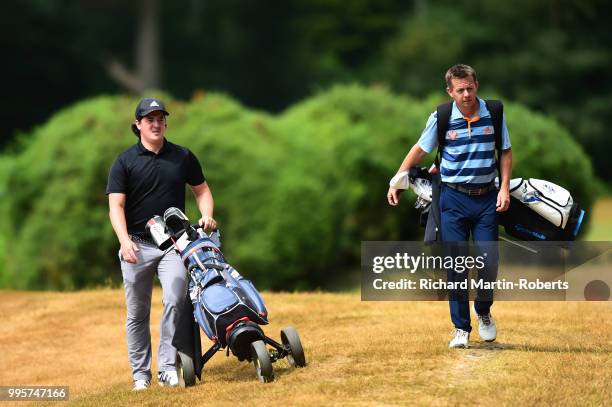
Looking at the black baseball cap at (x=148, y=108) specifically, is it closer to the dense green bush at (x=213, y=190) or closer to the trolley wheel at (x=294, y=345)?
the trolley wheel at (x=294, y=345)

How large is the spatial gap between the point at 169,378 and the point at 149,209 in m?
1.16

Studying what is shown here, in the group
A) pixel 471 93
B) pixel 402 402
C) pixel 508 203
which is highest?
pixel 471 93

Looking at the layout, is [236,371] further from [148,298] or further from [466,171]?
[466,171]

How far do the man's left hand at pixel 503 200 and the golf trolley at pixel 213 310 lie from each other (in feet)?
5.24

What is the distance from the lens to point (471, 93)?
24.5ft

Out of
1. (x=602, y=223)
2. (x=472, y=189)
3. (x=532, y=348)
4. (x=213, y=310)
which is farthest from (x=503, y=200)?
(x=602, y=223)

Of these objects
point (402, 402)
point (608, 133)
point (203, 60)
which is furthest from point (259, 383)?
point (203, 60)

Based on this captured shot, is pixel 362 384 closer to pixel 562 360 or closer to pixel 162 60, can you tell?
pixel 562 360

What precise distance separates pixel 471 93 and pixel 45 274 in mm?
10564

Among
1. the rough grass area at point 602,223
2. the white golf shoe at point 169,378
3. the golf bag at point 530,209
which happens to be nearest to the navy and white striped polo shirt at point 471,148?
the golf bag at point 530,209

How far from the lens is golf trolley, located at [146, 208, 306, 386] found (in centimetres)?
727

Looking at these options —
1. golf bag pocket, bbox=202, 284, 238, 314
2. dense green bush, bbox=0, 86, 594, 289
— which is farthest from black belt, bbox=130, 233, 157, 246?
dense green bush, bbox=0, 86, 594, 289

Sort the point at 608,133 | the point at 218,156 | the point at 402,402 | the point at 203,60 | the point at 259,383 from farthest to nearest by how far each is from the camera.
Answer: the point at 203,60 → the point at 608,133 → the point at 218,156 → the point at 259,383 → the point at 402,402

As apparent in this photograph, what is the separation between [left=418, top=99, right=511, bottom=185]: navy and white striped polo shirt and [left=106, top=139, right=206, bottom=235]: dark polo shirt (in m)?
1.81
